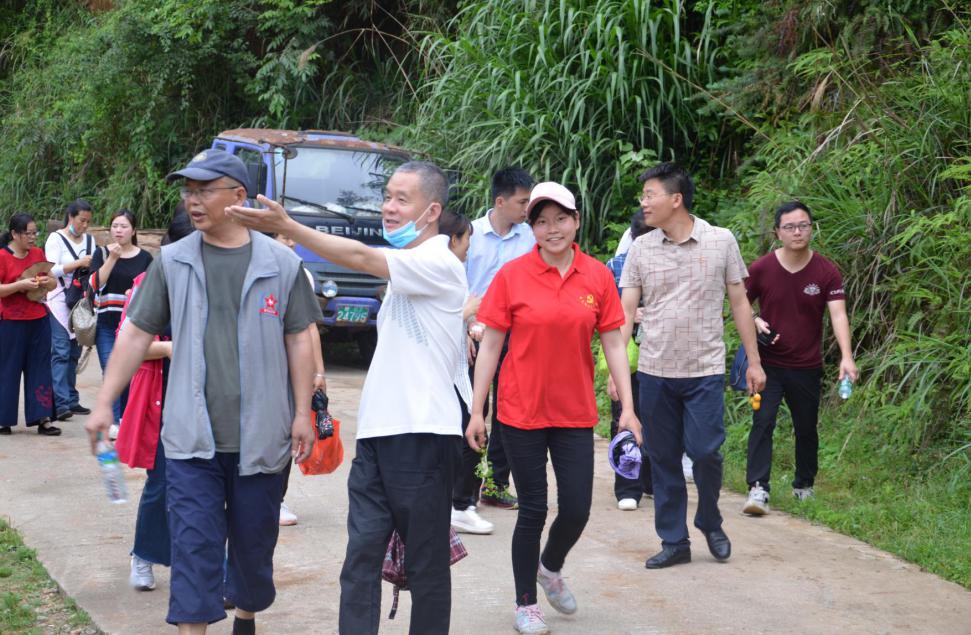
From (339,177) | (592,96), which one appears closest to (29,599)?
(339,177)

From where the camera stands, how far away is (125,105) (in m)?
21.0

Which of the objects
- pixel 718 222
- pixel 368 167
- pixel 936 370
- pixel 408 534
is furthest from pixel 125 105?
pixel 408 534

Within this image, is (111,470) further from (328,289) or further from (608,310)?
(328,289)

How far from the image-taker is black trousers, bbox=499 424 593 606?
5.05m

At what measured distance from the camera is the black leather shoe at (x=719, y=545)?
614 centimetres

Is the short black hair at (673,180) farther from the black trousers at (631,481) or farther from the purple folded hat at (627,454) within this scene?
the black trousers at (631,481)

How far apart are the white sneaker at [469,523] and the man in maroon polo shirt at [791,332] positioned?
164 centimetres

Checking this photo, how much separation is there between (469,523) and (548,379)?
1.88 meters

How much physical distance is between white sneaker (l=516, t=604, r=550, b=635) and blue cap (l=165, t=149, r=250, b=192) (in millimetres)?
2111

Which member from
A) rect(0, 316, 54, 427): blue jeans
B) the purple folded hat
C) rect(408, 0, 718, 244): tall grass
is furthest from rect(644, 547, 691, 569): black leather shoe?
rect(408, 0, 718, 244): tall grass

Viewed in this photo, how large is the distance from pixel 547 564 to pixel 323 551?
61.8 inches

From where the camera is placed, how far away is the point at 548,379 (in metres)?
5.11

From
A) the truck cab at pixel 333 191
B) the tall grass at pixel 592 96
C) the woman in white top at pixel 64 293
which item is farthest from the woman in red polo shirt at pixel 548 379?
the truck cab at pixel 333 191

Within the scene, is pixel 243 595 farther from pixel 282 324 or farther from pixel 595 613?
pixel 595 613
